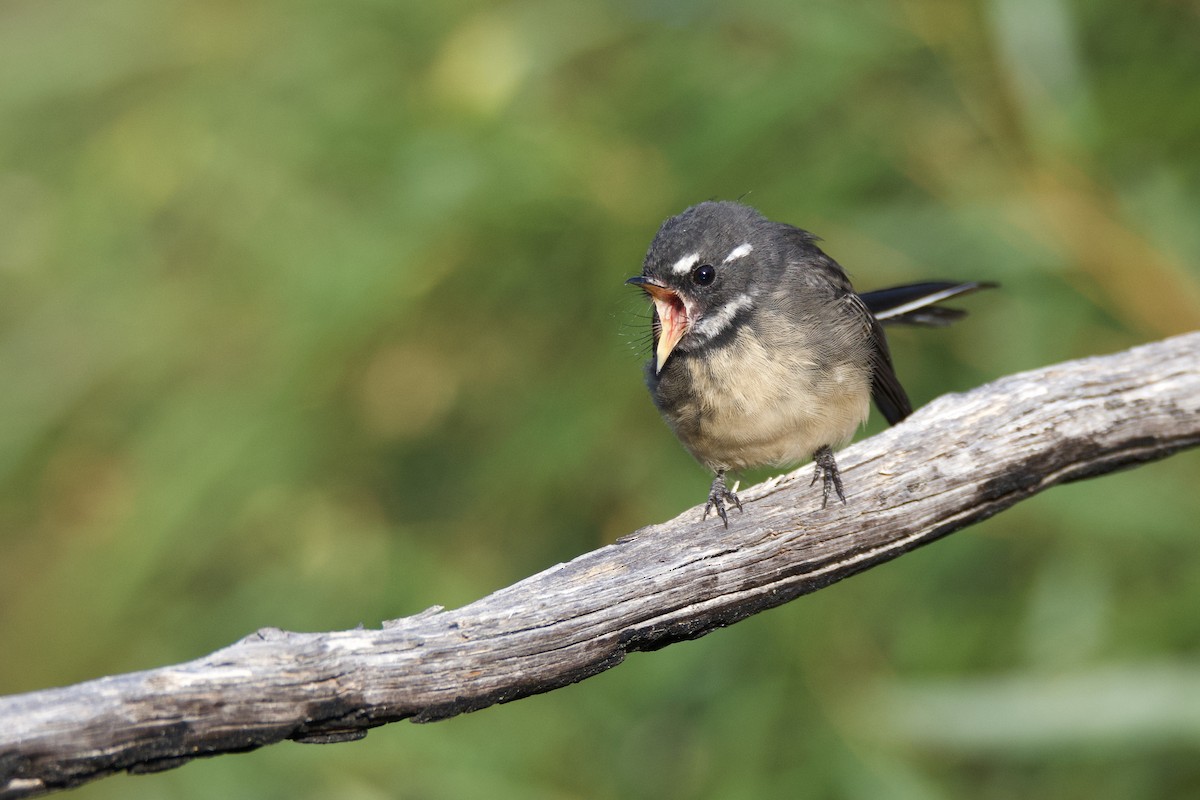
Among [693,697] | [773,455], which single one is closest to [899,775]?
[693,697]

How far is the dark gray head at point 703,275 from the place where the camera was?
353 centimetres

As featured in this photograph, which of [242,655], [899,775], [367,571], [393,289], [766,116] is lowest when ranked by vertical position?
[899,775]

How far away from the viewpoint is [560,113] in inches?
174

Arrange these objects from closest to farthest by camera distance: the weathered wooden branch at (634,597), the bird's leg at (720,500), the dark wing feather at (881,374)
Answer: the weathered wooden branch at (634,597) < the bird's leg at (720,500) < the dark wing feather at (881,374)

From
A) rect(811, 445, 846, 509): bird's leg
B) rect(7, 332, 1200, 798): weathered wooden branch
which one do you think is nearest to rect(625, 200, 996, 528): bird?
rect(811, 445, 846, 509): bird's leg

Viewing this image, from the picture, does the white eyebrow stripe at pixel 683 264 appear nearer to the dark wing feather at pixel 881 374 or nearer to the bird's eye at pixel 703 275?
the bird's eye at pixel 703 275

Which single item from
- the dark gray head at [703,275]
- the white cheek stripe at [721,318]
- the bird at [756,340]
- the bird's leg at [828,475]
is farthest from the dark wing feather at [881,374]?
the bird's leg at [828,475]

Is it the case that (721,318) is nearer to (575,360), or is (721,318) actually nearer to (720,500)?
(720,500)

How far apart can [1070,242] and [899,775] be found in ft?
5.71

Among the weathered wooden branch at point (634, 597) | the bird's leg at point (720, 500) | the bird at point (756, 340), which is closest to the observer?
the weathered wooden branch at point (634, 597)

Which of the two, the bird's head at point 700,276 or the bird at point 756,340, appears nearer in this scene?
the bird at point 756,340

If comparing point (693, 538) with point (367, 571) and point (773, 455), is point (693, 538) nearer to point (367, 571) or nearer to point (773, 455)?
point (773, 455)

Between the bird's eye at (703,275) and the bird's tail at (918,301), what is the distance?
1.95 feet

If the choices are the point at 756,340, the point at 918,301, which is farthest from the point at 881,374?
the point at 756,340
